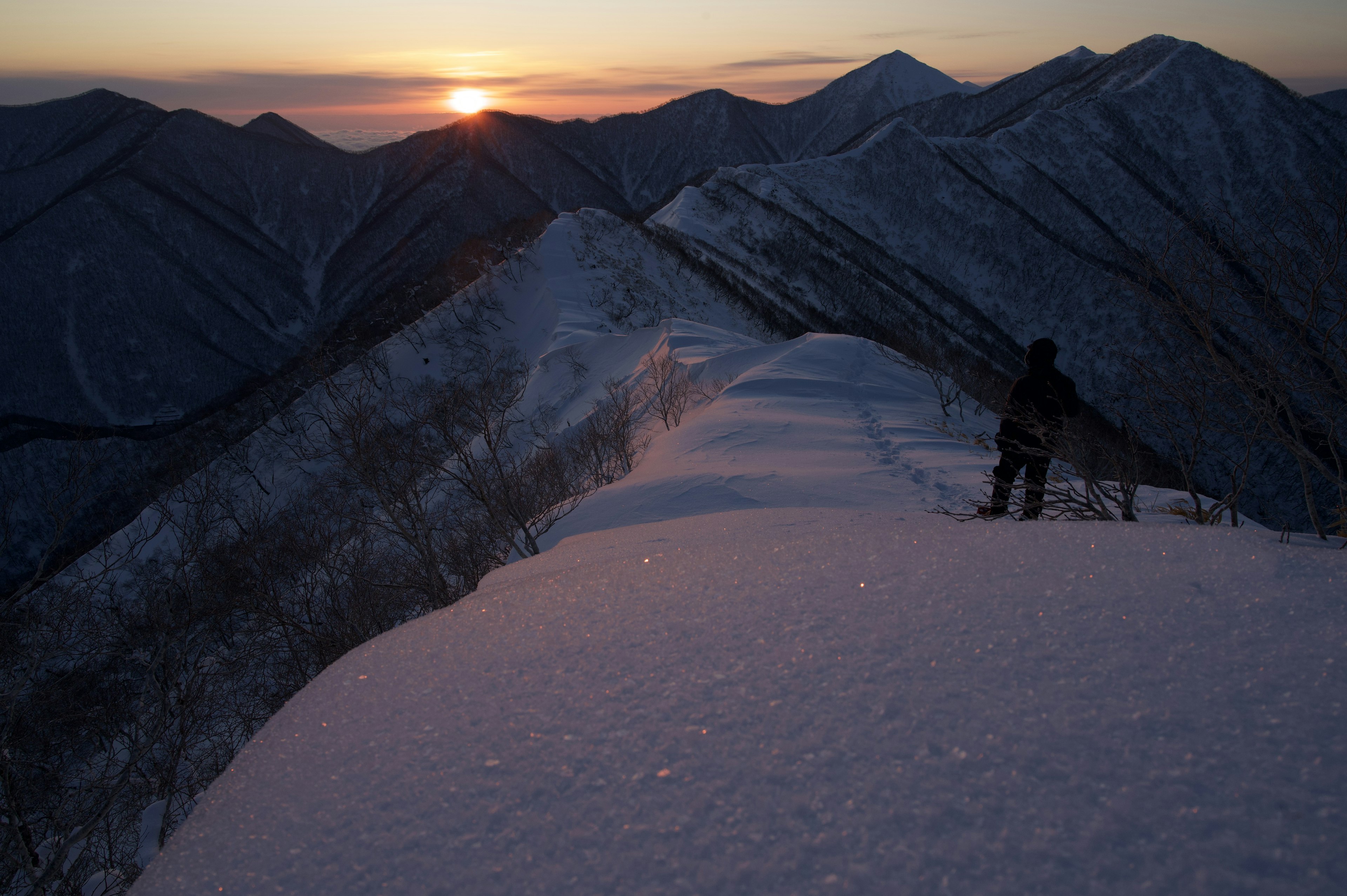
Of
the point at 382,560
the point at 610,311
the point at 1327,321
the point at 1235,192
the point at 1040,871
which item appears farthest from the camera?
the point at 1235,192

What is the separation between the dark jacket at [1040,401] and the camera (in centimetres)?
557

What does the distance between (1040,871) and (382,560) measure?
14.2m

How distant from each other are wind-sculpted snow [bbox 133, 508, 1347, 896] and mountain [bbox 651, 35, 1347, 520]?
1518 inches

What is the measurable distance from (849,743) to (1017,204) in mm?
73165

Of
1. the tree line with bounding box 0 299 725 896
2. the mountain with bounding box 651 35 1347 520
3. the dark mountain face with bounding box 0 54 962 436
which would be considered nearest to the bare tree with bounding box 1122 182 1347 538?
the tree line with bounding box 0 299 725 896

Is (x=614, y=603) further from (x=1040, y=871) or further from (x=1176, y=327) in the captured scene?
(x=1176, y=327)

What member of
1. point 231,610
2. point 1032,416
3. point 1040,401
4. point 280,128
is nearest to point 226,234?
point 280,128

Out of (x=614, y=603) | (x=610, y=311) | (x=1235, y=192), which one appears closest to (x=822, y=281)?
(x=610, y=311)

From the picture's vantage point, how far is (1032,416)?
5.47 m

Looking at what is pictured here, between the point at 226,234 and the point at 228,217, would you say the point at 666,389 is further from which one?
the point at 228,217

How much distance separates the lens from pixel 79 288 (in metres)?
82.1

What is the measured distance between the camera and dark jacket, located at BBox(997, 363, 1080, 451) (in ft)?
18.3

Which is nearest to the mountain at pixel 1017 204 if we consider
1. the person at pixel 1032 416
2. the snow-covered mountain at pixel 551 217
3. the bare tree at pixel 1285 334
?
the snow-covered mountain at pixel 551 217

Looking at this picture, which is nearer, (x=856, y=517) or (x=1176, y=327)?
(x=1176, y=327)
